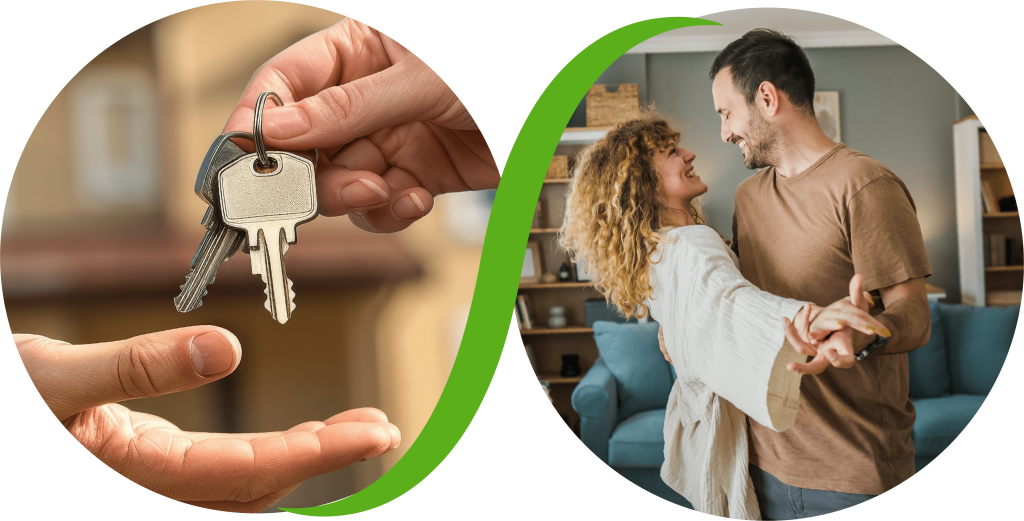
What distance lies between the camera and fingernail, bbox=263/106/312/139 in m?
1.41

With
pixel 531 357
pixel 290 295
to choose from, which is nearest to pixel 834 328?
pixel 531 357

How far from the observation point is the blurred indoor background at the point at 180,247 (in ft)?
4.99

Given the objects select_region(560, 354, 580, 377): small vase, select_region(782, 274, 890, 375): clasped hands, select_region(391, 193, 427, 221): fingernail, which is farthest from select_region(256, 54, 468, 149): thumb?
select_region(782, 274, 890, 375): clasped hands

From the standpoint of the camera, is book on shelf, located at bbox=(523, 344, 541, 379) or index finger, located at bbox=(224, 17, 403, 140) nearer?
index finger, located at bbox=(224, 17, 403, 140)

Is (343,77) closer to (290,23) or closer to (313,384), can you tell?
(290,23)

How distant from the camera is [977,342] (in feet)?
4.91

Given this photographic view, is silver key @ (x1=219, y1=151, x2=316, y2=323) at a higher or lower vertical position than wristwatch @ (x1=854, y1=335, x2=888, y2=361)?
higher

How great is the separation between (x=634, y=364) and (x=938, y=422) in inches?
23.9

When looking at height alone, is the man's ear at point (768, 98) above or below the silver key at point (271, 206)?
above

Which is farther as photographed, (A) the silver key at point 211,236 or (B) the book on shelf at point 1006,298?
(B) the book on shelf at point 1006,298

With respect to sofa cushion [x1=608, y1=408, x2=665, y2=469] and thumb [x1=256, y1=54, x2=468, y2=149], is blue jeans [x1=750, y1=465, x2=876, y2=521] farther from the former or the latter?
thumb [x1=256, y1=54, x2=468, y2=149]

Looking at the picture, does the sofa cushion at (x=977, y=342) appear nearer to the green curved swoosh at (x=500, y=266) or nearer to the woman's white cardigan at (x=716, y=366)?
the woman's white cardigan at (x=716, y=366)

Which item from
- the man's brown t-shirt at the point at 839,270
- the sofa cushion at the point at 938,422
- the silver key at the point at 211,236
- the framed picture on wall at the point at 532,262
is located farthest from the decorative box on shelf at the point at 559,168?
the sofa cushion at the point at 938,422

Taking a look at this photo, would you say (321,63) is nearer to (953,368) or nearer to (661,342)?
(661,342)
